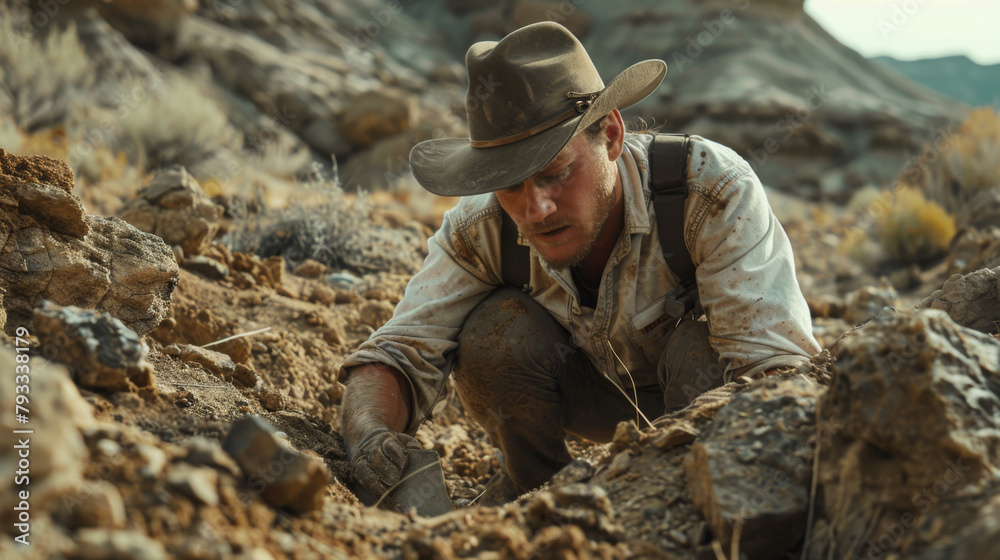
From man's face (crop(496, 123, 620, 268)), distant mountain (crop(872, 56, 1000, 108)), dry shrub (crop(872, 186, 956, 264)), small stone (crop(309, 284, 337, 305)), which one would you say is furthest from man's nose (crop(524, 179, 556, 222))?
distant mountain (crop(872, 56, 1000, 108))

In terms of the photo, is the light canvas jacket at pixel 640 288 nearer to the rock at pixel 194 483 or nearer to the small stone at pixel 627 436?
the small stone at pixel 627 436

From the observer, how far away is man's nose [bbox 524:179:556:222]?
98.4 inches

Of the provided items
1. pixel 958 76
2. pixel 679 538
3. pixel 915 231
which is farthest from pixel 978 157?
pixel 958 76

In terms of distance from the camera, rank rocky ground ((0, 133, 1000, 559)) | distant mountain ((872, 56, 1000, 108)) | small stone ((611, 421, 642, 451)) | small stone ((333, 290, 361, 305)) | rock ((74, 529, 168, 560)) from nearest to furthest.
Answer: rock ((74, 529, 168, 560)) → rocky ground ((0, 133, 1000, 559)) → small stone ((611, 421, 642, 451)) → small stone ((333, 290, 361, 305)) → distant mountain ((872, 56, 1000, 108))

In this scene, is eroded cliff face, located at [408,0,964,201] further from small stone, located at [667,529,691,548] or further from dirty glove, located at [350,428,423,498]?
small stone, located at [667,529,691,548]

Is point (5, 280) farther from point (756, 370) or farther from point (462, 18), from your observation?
point (462, 18)

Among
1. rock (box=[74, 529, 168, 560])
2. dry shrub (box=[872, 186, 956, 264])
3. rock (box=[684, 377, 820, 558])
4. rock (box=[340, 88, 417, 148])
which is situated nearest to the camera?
rock (box=[74, 529, 168, 560])

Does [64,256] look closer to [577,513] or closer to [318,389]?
[318,389]

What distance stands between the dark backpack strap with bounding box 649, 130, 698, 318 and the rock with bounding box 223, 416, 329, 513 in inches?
65.6

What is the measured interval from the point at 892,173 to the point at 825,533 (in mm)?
17419

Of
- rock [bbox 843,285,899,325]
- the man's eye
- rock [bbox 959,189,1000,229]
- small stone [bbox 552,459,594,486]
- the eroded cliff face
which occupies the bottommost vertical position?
the eroded cliff face

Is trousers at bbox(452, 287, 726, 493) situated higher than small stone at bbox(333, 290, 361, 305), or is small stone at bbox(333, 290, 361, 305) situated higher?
trousers at bbox(452, 287, 726, 493)

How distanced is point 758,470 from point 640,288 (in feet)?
4.23

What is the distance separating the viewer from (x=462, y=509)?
1.91 meters
